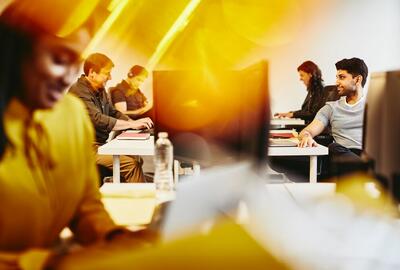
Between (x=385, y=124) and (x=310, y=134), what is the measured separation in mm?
1631

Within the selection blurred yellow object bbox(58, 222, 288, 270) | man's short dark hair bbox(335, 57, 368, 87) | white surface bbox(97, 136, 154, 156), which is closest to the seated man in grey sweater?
man's short dark hair bbox(335, 57, 368, 87)

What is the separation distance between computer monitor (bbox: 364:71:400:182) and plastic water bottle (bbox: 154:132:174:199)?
25.0 inches

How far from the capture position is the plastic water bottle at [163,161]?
1.60 m

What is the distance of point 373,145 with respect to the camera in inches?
53.4

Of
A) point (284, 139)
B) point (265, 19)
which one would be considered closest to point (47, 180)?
point (284, 139)

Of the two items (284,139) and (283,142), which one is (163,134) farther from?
(284,139)

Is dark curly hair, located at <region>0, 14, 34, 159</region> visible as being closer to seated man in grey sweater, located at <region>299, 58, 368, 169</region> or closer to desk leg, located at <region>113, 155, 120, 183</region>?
desk leg, located at <region>113, 155, 120, 183</region>

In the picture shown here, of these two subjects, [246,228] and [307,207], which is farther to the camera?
[307,207]

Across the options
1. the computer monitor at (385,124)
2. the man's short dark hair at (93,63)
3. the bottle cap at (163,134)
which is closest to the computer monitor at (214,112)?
the bottle cap at (163,134)

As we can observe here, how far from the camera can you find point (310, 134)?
294 cm

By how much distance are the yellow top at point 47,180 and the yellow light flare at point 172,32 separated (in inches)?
172

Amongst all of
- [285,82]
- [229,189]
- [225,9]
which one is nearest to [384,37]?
[285,82]

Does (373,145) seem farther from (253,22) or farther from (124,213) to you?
(253,22)

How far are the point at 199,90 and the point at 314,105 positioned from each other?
305 cm
